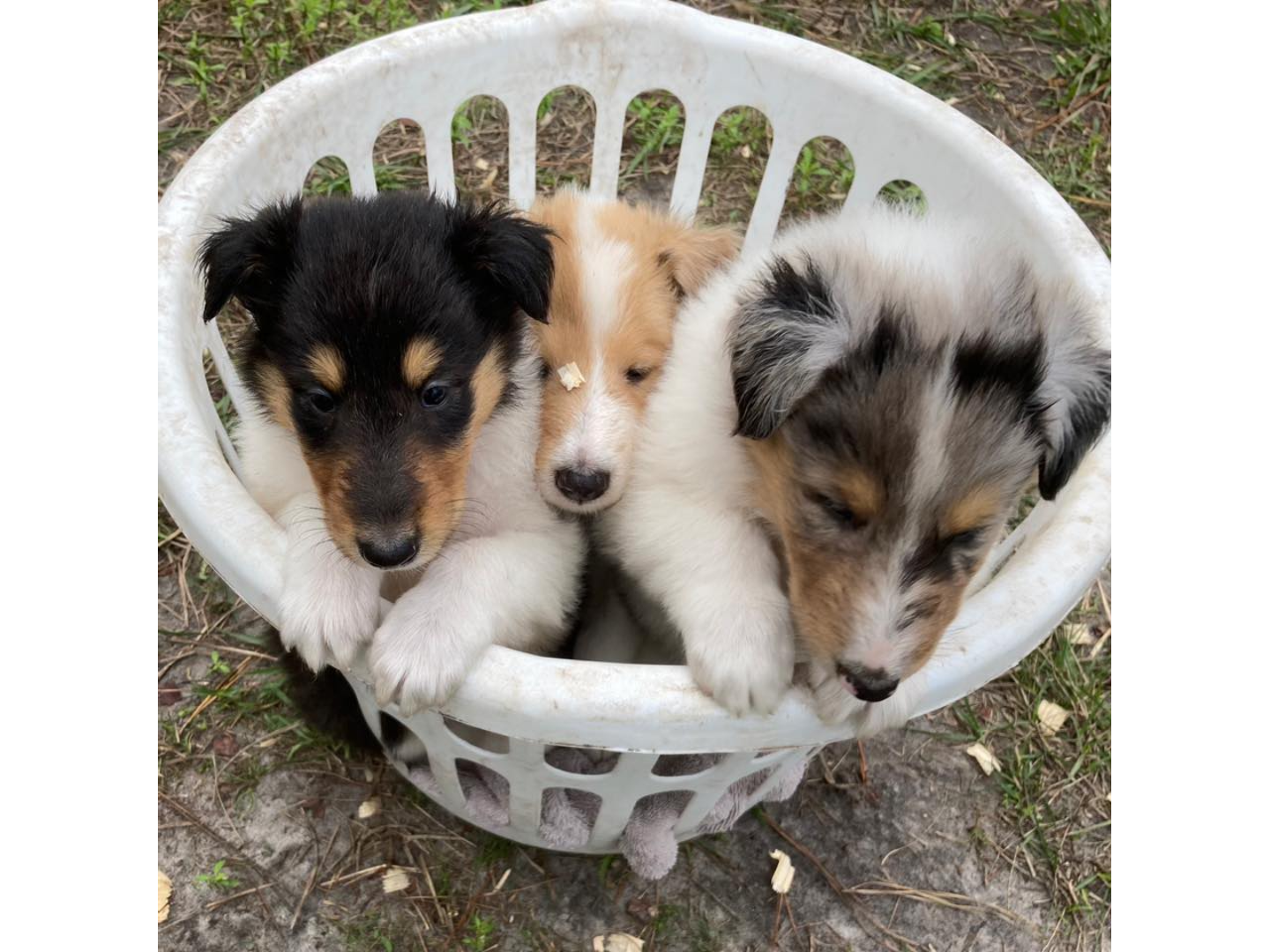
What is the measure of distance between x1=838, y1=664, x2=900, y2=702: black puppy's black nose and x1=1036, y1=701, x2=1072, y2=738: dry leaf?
1.71 meters

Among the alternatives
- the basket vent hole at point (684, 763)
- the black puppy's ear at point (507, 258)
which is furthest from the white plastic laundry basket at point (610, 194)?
the black puppy's ear at point (507, 258)

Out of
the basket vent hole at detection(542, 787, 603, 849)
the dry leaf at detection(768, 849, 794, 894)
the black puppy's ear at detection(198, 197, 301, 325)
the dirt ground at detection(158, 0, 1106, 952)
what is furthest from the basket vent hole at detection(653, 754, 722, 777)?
the black puppy's ear at detection(198, 197, 301, 325)

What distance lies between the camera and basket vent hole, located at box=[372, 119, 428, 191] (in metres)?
4.04

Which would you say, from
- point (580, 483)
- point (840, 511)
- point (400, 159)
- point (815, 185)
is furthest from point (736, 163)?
point (840, 511)

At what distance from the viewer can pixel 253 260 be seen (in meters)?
2.18

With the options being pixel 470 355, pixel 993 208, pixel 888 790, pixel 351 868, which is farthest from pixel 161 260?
pixel 888 790

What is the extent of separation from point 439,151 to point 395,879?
2134 millimetres

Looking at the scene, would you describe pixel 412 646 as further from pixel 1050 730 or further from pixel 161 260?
pixel 1050 730

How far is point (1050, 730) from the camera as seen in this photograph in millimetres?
3273

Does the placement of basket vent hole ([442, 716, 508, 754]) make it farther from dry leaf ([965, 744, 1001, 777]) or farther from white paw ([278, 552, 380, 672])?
dry leaf ([965, 744, 1001, 777])

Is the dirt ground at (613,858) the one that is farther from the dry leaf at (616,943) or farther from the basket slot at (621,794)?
the basket slot at (621,794)

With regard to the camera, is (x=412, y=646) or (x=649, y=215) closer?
(x=412, y=646)

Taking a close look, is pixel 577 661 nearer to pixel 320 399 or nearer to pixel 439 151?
pixel 320 399

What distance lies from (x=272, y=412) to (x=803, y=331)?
1.17 meters
